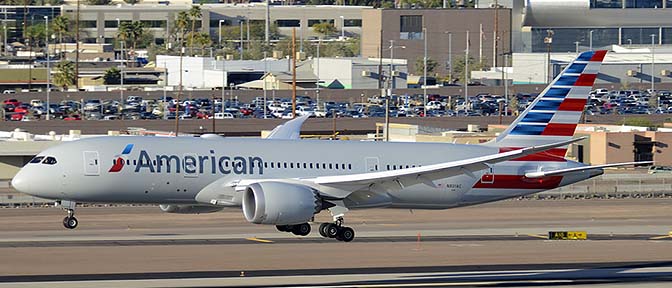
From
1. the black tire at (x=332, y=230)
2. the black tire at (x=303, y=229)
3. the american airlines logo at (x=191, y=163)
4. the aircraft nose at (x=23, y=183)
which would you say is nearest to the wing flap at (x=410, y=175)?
the black tire at (x=332, y=230)

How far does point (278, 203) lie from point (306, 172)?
3.09 metres

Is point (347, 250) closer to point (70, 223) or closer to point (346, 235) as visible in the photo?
point (346, 235)

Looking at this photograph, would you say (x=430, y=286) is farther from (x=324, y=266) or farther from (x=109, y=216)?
(x=109, y=216)

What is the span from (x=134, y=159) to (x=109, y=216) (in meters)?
27.8

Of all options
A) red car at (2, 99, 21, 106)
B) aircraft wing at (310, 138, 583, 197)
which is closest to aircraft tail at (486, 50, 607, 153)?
aircraft wing at (310, 138, 583, 197)

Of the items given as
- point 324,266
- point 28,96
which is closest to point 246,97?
point 28,96

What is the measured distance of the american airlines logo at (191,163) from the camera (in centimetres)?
5619

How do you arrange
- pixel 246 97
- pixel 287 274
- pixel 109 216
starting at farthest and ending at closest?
pixel 246 97
pixel 109 216
pixel 287 274

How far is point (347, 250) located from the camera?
216 feet

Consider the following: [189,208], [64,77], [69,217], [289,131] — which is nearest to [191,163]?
[189,208]

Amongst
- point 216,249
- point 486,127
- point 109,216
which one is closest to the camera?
point 216,249

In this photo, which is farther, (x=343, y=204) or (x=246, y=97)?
(x=246, y=97)

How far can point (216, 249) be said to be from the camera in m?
65.1

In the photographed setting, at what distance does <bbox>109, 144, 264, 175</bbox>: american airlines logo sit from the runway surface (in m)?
4.06
